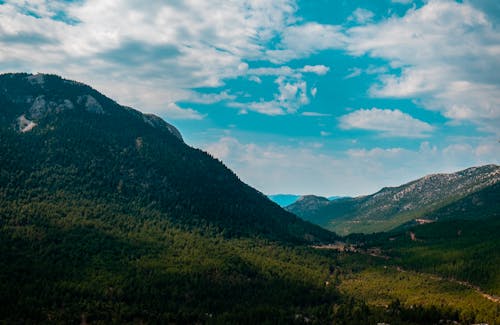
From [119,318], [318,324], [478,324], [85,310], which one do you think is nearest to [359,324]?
[318,324]

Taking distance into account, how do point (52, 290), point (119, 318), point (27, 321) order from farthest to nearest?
1. point (52, 290)
2. point (119, 318)
3. point (27, 321)

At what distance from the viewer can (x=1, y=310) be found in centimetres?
17325

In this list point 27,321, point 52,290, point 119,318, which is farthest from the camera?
point 52,290

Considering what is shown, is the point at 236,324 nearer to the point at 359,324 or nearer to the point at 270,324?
the point at 270,324

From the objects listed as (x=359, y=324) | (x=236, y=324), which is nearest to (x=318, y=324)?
(x=359, y=324)

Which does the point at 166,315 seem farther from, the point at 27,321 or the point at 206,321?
the point at 27,321

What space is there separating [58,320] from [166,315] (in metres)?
44.3

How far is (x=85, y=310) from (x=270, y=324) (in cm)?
7961

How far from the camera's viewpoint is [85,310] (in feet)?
621

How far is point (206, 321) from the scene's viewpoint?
653 feet

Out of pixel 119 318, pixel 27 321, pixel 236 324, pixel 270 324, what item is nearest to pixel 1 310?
pixel 27 321

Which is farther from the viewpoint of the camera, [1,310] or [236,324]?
[236,324]

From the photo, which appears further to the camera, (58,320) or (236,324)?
(236,324)

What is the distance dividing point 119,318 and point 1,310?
146 ft
